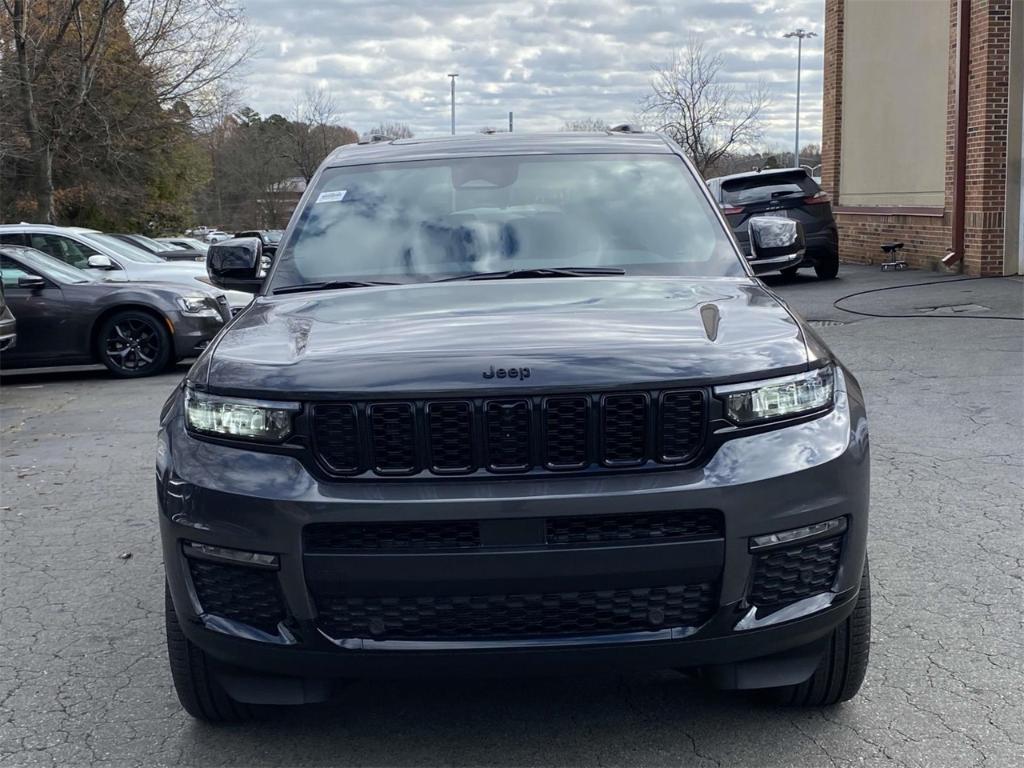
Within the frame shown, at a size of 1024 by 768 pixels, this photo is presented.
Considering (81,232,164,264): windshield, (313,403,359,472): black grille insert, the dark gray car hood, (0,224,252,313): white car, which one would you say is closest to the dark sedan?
(0,224,252,313): white car

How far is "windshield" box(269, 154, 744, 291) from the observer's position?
4207 mm

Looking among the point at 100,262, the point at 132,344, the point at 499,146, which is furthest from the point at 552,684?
the point at 100,262

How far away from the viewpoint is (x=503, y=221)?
4.40 meters

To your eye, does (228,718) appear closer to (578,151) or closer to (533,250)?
(533,250)

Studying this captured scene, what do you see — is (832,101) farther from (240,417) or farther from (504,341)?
(240,417)

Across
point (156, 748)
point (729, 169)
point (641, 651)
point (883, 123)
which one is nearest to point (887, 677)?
point (641, 651)

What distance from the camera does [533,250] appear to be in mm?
4270

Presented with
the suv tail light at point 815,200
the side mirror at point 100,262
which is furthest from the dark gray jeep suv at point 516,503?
the suv tail light at point 815,200

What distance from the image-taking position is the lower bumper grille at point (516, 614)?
116 inches

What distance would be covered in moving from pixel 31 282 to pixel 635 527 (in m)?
10.7

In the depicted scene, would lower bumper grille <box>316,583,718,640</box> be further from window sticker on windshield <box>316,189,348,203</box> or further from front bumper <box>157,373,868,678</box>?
window sticker on windshield <box>316,189,348,203</box>

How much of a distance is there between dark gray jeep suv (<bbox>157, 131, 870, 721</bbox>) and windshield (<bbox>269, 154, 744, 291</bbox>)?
88 cm

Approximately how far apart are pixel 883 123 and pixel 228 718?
21.6 m

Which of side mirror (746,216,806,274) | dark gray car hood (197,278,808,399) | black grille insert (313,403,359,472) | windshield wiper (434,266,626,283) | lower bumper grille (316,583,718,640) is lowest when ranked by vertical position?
lower bumper grille (316,583,718,640)
